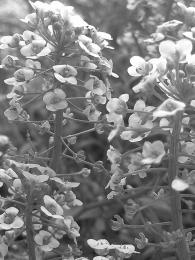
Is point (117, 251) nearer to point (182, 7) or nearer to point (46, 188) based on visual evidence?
point (46, 188)

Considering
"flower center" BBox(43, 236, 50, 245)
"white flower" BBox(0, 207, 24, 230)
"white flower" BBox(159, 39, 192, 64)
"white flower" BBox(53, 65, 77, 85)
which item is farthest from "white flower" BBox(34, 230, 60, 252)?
"white flower" BBox(159, 39, 192, 64)

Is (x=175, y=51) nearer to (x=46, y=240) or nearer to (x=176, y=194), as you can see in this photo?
(x=176, y=194)

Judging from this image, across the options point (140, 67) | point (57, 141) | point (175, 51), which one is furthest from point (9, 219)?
point (175, 51)

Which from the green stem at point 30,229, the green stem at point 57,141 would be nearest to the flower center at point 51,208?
the green stem at point 30,229

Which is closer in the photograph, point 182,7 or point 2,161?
point 2,161

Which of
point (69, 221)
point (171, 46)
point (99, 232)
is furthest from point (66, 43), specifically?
point (99, 232)

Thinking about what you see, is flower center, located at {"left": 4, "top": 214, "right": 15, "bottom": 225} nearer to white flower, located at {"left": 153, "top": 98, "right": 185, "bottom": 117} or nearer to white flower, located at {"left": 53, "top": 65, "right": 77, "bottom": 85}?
white flower, located at {"left": 53, "top": 65, "right": 77, "bottom": 85}
